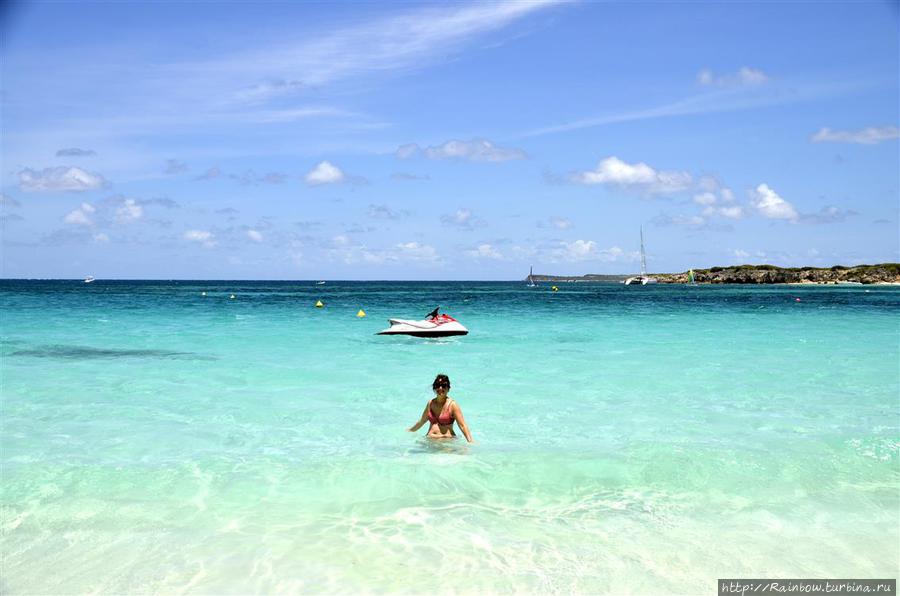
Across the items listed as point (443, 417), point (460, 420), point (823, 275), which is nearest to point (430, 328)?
point (443, 417)

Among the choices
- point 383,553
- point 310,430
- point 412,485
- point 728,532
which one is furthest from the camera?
point 310,430

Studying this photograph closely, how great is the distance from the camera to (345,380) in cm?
1823

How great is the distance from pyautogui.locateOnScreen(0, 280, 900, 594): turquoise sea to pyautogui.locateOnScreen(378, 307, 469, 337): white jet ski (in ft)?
30.5

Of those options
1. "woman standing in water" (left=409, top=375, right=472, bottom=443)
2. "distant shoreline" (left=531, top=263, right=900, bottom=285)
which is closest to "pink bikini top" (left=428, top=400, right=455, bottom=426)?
"woman standing in water" (left=409, top=375, right=472, bottom=443)

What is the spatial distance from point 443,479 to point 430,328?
20.9 m

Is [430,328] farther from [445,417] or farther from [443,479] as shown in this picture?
[443,479]

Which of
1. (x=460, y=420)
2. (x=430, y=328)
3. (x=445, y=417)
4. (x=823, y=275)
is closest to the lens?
(x=460, y=420)

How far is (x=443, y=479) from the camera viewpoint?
9141mm

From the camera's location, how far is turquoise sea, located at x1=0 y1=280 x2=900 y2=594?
652 cm

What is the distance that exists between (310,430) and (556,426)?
467cm

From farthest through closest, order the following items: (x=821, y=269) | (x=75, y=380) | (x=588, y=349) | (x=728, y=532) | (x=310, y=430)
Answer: (x=821, y=269) → (x=588, y=349) → (x=75, y=380) → (x=310, y=430) → (x=728, y=532)

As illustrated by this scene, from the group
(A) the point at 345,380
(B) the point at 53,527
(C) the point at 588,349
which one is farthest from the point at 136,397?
(C) the point at 588,349

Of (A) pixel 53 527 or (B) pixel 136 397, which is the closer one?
(A) pixel 53 527

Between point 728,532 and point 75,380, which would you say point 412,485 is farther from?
point 75,380
